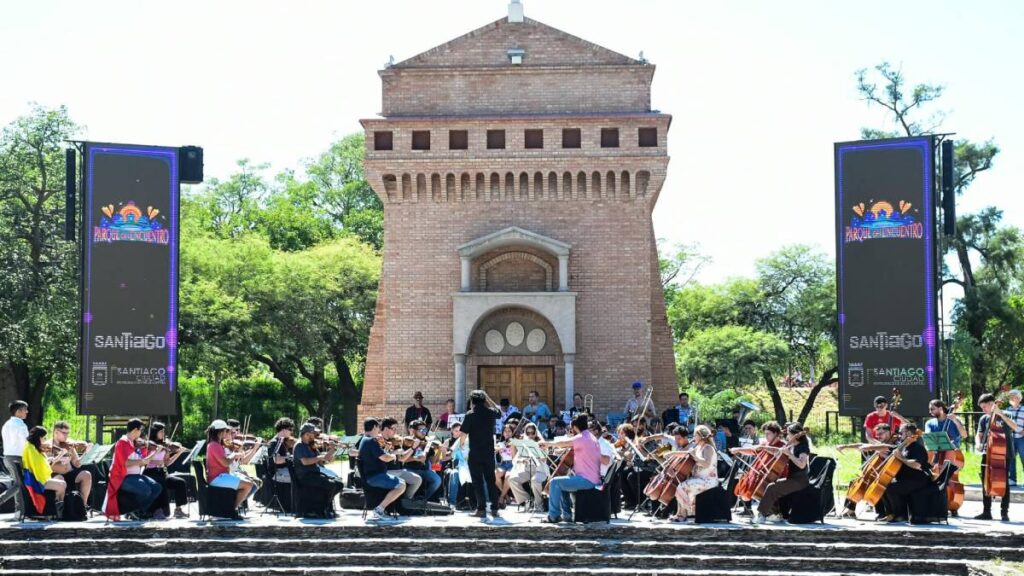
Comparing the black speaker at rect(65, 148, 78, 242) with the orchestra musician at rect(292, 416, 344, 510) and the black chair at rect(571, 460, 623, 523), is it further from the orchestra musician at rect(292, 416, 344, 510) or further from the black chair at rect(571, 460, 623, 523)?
the black chair at rect(571, 460, 623, 523)

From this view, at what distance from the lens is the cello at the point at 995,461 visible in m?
16.7

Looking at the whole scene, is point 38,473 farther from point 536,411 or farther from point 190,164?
point 536,411

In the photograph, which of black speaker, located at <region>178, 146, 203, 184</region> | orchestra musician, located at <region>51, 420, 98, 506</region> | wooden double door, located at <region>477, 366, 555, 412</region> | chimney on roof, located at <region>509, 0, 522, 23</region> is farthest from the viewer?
chimney on roof, located at <region>509, 0, 522, 23</region>

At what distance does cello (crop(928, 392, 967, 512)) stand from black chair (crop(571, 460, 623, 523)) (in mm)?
4182

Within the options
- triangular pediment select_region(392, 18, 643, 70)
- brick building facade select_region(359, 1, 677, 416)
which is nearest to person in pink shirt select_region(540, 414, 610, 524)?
brick building facade select_region(359, 1, 677, 416)

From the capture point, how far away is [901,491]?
1661 cm

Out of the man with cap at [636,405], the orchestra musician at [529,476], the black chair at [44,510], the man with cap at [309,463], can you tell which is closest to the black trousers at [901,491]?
the orchestra musician at [529,476]

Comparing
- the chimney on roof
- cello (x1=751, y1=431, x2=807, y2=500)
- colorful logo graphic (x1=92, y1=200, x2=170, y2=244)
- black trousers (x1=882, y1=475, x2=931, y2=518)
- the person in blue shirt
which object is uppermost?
the chimney on roof

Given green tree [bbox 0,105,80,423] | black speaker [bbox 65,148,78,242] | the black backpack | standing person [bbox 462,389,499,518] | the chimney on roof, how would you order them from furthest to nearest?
1. green tree [bbox 0,105,80,423]
2. the chimney on roof
3. black speaker [bbox 65,148,78,242]
4. the black backpack
5. standing person [bbox 462,389,499,518]

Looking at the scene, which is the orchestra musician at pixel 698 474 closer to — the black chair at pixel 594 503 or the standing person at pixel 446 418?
the black chair at pixel 594 503

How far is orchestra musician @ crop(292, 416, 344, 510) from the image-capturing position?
56.4ft

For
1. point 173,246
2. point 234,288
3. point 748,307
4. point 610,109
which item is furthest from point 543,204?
point 748,307

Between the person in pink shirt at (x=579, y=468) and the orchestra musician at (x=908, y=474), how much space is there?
3.83 m

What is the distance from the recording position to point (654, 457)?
18.1m
